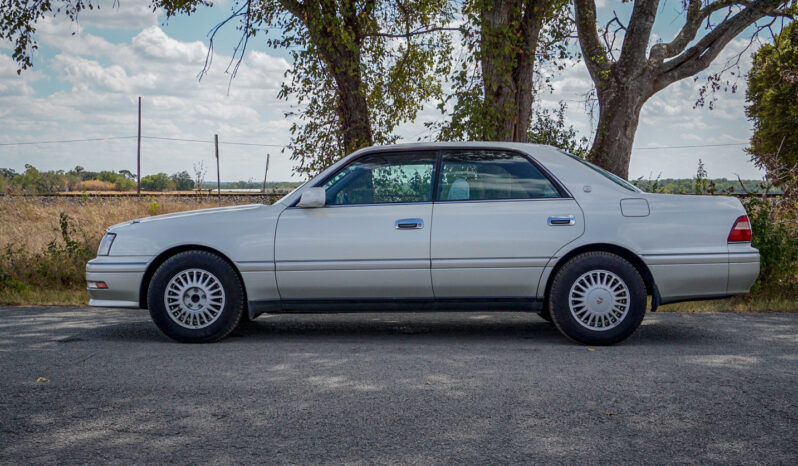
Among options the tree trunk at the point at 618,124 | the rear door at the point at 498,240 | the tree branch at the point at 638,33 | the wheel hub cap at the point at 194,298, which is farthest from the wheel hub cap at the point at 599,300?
the tree branch at the point at 638,33

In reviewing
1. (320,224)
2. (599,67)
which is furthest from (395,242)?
(599,67)

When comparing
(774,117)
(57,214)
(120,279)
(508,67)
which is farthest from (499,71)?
(774,117)

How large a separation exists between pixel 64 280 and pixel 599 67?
31.2 feet

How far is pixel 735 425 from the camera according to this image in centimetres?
402

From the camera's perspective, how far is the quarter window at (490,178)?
20.9ft

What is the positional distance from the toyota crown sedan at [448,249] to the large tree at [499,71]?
16.5 ft

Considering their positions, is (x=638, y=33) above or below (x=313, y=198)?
above

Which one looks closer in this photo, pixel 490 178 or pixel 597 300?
pixel 597 300

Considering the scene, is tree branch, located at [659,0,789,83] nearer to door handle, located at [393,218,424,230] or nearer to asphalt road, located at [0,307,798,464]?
asphalt road, located at [0,307,798,464]

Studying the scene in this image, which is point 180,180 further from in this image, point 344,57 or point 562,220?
point 562,220

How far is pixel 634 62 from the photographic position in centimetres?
1254

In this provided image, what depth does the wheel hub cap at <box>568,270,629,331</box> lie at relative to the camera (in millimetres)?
6156

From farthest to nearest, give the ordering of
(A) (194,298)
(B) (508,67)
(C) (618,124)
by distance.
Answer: (C) (618,124) < (B) (508,67) < (A) (194,298)

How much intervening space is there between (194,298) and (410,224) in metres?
1.96
